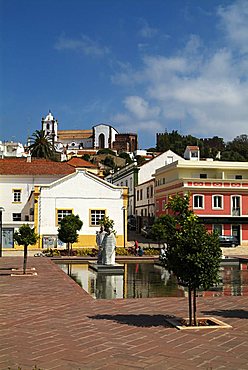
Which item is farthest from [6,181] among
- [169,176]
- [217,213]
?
[217,213]

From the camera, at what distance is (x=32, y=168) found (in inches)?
1895

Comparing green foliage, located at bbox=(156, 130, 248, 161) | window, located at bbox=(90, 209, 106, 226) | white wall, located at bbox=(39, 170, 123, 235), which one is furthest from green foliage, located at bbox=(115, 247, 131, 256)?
green foliage, located at bbox=(156, 130, 248, 161)

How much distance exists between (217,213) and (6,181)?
66.4 ft

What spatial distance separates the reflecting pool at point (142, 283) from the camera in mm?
15367

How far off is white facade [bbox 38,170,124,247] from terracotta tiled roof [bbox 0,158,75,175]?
9.53 metres

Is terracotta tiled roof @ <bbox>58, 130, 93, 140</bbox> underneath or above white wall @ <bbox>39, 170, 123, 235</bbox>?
above

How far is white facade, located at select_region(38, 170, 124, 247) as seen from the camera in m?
37.8

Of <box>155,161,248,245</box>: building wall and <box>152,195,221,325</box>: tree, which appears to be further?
<box>155,161,248,245</box>: building wall

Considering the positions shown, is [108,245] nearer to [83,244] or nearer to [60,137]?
[83,244]

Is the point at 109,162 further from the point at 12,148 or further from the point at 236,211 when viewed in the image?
the point at 236,211

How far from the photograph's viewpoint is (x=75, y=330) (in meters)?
9.20

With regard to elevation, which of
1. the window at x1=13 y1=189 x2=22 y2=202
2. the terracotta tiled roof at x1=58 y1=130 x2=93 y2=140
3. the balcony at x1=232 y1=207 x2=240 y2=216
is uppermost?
the terracotta tiled roof at x1=58 y1=130 x2=93 y2=140

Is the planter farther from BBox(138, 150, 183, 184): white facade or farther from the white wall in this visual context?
BBox(138, 150, 183, 184): white facade

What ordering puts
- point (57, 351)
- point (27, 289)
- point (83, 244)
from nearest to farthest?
point (57, 351)
point (27, 289)
point (83, 244)
